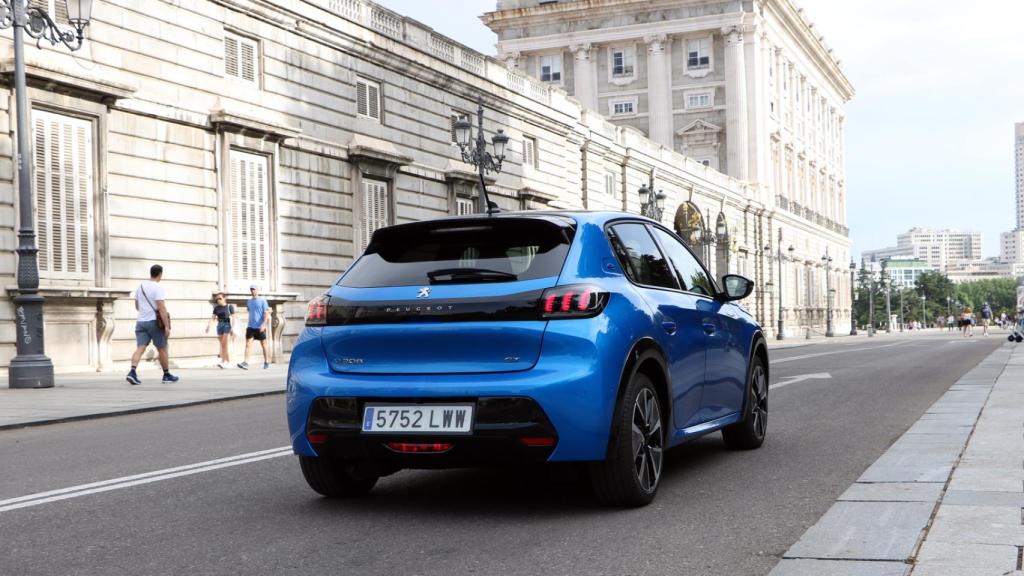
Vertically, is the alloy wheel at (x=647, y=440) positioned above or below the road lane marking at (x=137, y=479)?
above

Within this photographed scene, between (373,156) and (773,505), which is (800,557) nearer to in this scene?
(773,505)

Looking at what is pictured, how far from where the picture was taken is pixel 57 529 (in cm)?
508

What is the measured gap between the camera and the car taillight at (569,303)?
5113mm

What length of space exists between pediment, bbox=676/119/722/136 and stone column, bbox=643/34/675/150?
0.91 meters

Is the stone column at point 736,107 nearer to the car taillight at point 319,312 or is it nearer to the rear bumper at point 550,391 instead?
the car taillight at point 319,312

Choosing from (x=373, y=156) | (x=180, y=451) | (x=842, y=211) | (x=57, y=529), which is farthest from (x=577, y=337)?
(x=842, y=211)

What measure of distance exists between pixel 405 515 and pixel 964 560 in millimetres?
2496

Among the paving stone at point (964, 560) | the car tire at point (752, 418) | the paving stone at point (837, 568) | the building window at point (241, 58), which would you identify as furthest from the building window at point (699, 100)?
the paving stone at point (837, 568)

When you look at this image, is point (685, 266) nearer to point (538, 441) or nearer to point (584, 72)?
point (538, 441)

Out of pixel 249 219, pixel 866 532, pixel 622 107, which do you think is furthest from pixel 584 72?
pixel 866 532

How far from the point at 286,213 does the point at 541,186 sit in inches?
579

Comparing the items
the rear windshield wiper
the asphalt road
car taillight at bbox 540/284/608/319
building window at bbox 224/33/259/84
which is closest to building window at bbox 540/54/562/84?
building window at bbox 224/33/259/84

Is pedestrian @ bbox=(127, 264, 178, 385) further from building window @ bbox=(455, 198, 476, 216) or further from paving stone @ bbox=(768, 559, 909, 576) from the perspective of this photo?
building window @ bbox=(455, 198, 476, 216)

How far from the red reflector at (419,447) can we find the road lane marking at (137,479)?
6.71 feet
